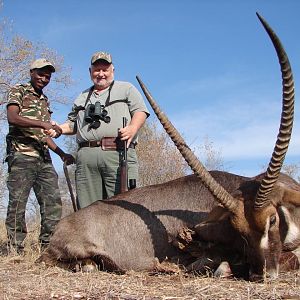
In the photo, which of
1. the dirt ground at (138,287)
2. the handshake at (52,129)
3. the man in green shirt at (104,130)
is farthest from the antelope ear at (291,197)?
the handshake at (52,129)

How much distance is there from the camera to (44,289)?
14.6 ft

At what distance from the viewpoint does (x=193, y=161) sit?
509 centimetres

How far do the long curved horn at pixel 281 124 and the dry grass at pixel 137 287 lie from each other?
79cm

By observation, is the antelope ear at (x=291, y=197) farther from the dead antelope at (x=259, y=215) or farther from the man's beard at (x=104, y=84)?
the man's beard at (x=104, y=84)

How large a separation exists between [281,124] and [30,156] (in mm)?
4607

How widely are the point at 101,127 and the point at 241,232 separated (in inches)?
122

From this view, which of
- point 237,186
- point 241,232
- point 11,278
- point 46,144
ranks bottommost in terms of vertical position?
point 11,278

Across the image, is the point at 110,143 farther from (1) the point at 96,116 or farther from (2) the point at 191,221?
(2) the point at 191,221

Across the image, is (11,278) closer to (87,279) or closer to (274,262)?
(87,279)

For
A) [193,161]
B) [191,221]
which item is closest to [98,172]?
[191,221]

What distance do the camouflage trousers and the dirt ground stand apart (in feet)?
6.89

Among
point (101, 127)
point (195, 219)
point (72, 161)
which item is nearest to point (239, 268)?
point (195, 219)

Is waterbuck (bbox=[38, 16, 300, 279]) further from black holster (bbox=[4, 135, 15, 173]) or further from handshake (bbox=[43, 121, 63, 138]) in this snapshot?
black holster (bbox=[4, 135, 15, 173])

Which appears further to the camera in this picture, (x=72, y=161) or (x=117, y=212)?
(x=72, y=161)
